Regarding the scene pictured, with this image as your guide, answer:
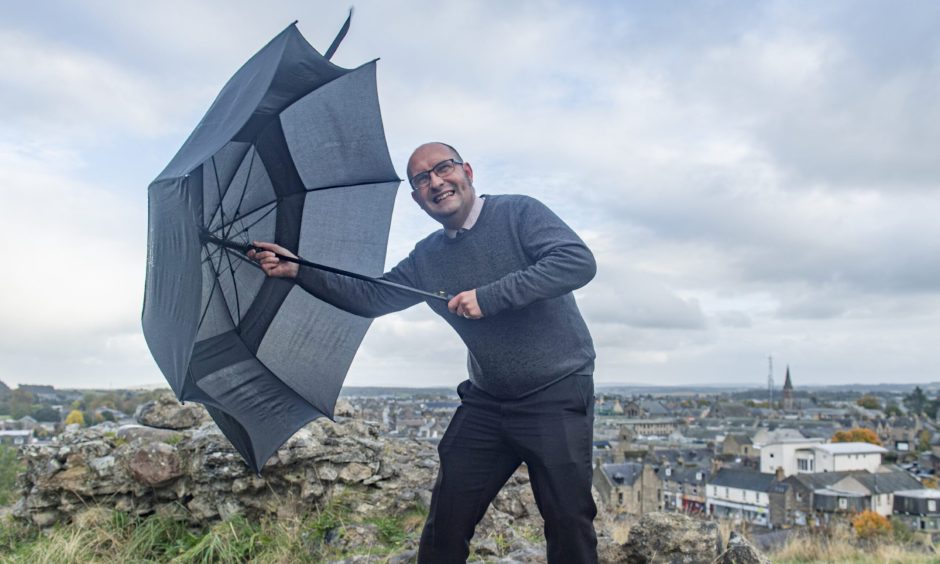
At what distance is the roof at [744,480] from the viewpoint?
62469 millimetres

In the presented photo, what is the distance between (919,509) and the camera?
198 ft

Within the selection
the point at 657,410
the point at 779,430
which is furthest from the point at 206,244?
the point at 657,410

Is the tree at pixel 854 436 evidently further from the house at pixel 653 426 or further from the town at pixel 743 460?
the house at pixel 653 426

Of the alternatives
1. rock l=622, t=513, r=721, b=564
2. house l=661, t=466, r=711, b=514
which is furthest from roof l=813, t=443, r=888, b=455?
rock l=622, t=513, r=721, b=564

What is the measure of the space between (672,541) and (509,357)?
194cm

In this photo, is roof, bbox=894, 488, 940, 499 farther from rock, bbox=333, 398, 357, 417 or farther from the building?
the building

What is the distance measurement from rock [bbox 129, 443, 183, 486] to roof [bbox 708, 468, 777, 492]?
62.2 metres

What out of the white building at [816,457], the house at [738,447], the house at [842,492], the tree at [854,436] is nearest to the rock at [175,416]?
the house at [842,492]

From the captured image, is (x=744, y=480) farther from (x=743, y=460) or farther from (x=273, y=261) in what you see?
(x=273, y=261)

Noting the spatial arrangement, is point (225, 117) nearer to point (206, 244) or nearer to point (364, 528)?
point (206, 244)

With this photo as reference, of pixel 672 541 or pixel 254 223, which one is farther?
pixel 672 541

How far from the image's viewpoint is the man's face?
3717mm

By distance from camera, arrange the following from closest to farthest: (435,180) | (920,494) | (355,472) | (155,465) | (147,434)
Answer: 1. (435,180)
2. (155,465)
3. (355,472)
4. (147,434)
5. (920,494)

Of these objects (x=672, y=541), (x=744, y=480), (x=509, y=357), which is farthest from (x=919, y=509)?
(x=509, y=357)
